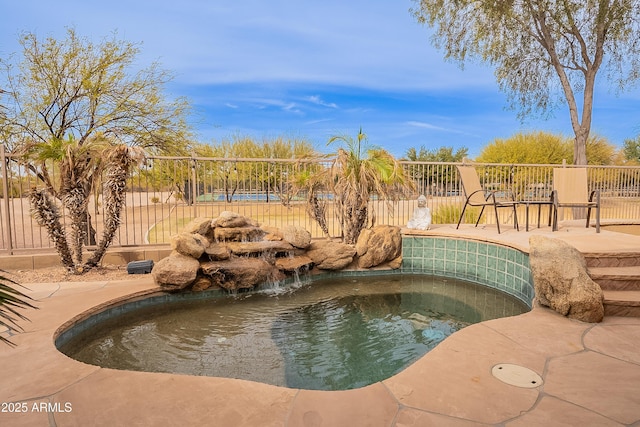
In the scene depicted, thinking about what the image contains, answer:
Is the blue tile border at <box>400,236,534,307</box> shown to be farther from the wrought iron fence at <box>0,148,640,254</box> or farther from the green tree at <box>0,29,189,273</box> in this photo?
the green tree at <box>0,29,189,273</box>

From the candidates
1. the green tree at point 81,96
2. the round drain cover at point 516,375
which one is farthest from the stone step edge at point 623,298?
the green tree at point 81,96

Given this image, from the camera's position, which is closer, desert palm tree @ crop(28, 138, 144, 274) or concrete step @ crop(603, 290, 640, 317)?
concrete step @ crop(603, 290, 640, 317)

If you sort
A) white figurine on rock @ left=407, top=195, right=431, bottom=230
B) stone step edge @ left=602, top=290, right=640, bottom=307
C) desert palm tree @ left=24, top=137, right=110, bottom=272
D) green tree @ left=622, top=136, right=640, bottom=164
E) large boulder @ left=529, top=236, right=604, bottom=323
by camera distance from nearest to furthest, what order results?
large boulder @ left=529, top=236, right=604, bottom=323, stone step edge @ left=602, top=290, right=640, bottom=307, desert palm tree @ left=24, top=137, right=110, bottom=272, white figurine on rock @ left=407, top=195, right=431, bottom=230, green tree @ left=622, top=136, right=640, bottom=164

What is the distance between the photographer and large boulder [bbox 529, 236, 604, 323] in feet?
10.4

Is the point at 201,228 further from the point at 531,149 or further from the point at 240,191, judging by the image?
the point at 531,149

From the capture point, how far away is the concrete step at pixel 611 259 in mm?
4047

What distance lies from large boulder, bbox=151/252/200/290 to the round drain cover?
3.60 meters

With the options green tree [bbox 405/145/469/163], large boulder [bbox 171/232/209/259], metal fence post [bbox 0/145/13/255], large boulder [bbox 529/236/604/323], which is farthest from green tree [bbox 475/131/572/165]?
metal fence post [bbox 0/145/13/255]

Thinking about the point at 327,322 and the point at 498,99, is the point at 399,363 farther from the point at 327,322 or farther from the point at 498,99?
the point at 498,99

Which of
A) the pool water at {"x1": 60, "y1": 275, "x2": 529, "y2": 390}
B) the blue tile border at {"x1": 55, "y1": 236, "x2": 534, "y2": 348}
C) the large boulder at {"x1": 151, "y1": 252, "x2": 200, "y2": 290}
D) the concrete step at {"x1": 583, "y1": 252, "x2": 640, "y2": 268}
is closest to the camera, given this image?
the pool water at {"x1": 60, "y1": 275, "x2": 529, "y2": 390}

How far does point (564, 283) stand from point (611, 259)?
1.33 m

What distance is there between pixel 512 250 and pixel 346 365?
10.8ft

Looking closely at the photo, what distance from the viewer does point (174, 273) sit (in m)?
4.58

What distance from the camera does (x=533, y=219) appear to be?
11.0m
